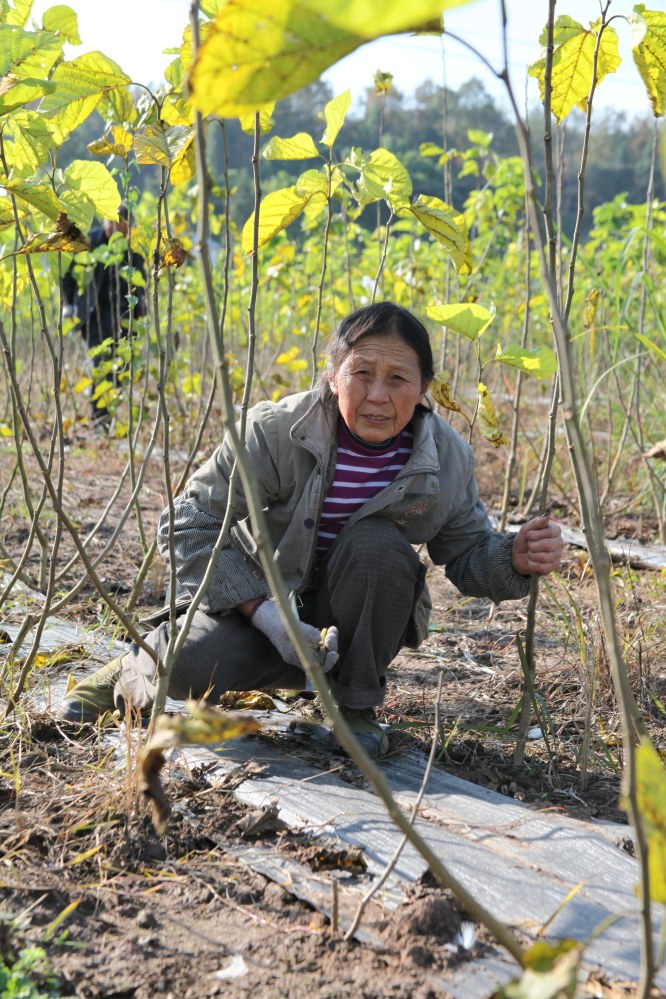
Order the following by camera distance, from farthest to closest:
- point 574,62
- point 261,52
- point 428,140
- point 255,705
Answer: point 428,140
point 255,705
point 574,62
point 261,52

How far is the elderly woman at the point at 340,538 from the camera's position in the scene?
1823 millimetres

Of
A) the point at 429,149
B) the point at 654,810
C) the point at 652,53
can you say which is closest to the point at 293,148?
the point at 652,53

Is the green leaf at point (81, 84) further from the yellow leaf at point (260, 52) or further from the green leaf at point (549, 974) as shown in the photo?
the green leaf at point (549, 974)

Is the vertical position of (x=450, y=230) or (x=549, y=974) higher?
(x=450, y=230)

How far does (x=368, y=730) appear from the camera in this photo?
1848 millimetres

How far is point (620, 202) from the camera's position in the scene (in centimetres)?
683

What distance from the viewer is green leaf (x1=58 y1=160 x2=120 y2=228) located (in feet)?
5.39

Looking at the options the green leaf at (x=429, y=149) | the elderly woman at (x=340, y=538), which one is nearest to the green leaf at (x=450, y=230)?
the elderly woman at (x=340, y=538)

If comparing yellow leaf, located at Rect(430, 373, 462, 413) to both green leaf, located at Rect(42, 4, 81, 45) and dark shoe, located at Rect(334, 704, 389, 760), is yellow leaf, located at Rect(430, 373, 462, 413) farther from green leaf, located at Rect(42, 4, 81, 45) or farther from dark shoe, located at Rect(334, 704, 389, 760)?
green leaf, located at Rect(42, 4, 81, 45)

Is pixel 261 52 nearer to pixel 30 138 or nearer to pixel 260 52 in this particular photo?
pixel 260 52

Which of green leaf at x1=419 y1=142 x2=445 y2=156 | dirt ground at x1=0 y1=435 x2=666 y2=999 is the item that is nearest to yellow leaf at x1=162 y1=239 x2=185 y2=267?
dirt ground at x1=0 y1=435 x2=666 y2=999

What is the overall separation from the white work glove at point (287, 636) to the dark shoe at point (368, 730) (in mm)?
152

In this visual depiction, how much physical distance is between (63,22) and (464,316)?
0.87 m

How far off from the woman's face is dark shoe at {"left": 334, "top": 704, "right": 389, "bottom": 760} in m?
0.54
